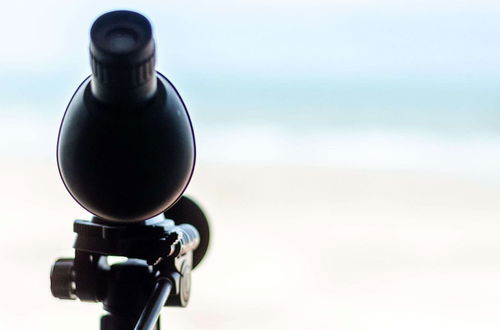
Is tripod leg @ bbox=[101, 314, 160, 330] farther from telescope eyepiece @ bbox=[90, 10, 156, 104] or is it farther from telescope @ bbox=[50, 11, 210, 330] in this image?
telescope eyepiece @ bbox=[90, 10, 156, 104]

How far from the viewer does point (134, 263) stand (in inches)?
27.6

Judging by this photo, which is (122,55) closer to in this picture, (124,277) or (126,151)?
(126,151)

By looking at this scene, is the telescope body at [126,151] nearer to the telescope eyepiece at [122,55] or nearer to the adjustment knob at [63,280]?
the telescope eyepiece at [122,55]

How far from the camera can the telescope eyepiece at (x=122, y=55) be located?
51 cm

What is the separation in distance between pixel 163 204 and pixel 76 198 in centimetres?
7

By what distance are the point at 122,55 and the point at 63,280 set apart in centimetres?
27

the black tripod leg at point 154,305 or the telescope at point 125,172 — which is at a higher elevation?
the telescope at point 125,172

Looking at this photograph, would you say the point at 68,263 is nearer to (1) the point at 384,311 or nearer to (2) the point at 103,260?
(2) the point at 103,260

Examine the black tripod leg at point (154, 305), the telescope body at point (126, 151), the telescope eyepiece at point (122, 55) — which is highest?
the telescope eyepiece at point (122, 55)

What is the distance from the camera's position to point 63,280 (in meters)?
0.69

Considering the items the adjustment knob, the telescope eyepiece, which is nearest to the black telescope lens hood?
the telescope eyepiece

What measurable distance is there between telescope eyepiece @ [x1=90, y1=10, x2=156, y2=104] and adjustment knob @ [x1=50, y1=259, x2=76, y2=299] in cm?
22

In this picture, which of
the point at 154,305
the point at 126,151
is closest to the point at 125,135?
the point at 126,151

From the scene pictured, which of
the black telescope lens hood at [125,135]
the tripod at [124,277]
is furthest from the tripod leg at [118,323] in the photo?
the black telescope lens hood at [125,135]
